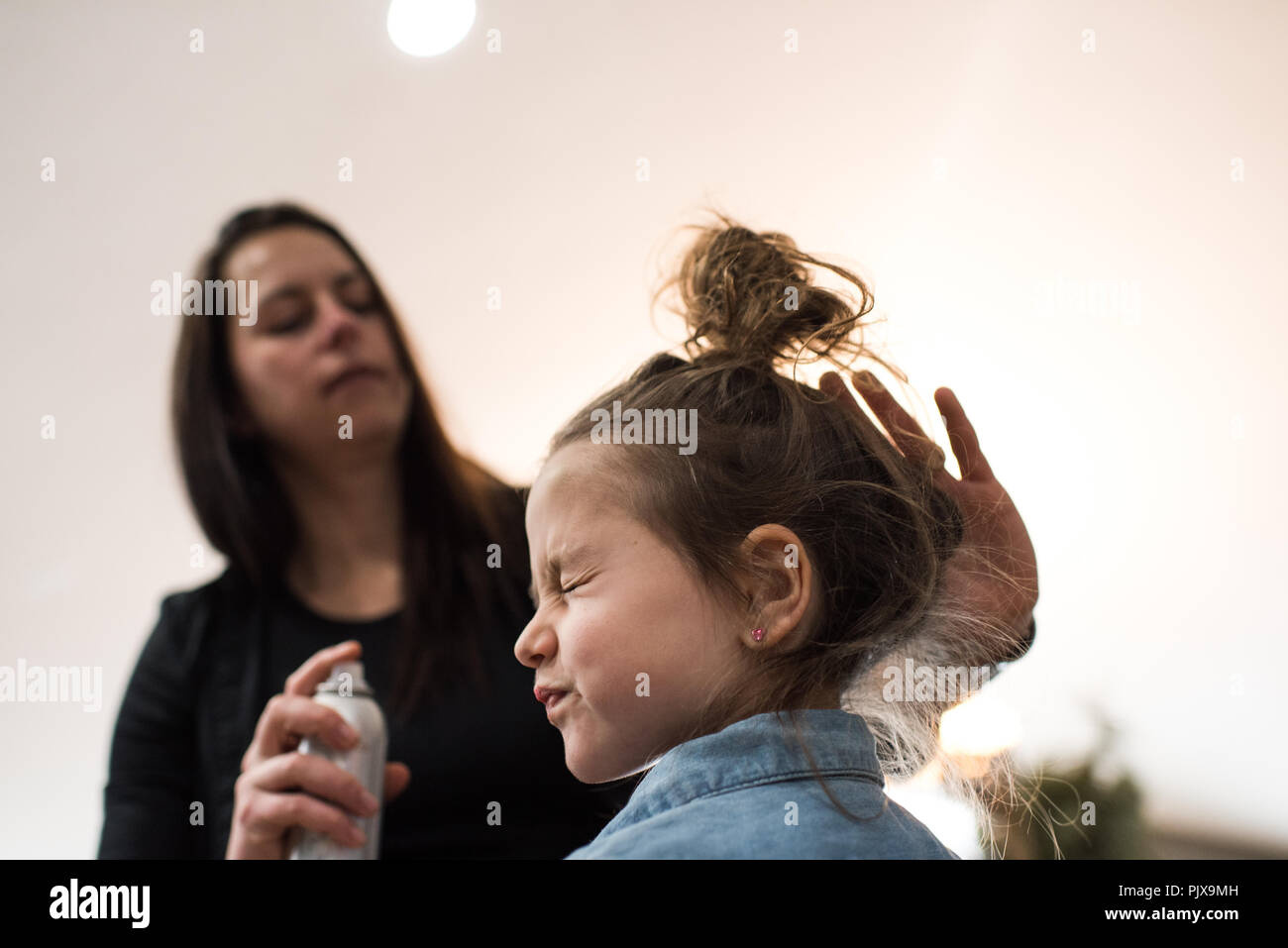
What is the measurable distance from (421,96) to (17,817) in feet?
3.78

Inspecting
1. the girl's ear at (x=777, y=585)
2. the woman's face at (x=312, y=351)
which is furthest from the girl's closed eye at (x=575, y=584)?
the woman's face at (x=312, y=351)

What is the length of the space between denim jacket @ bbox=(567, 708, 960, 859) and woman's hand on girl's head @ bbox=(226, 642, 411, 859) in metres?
0.30

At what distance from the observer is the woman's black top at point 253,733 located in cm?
107

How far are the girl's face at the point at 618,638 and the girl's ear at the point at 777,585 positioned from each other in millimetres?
23

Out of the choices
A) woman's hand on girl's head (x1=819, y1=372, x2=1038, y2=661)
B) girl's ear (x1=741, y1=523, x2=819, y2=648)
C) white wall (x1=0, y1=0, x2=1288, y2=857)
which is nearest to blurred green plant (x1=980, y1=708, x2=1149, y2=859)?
white wall (x1=0, y1=0, x2=1288, y2=857)

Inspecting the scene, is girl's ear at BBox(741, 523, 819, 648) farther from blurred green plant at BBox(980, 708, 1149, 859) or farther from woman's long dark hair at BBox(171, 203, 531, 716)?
blurred green plant at BBox(980, 708, 1149, 859)

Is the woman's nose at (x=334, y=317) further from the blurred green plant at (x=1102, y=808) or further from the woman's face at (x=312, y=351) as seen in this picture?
the blurred green plant at (x=1102, y=808)

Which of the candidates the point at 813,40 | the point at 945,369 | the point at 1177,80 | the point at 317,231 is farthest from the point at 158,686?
the point at 1177,80

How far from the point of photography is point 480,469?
50.6 inches

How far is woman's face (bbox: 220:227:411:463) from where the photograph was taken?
3.94 ft

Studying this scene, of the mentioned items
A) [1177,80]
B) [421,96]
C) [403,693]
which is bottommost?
[403,693]

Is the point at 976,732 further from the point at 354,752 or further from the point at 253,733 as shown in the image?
the point at 253,733
